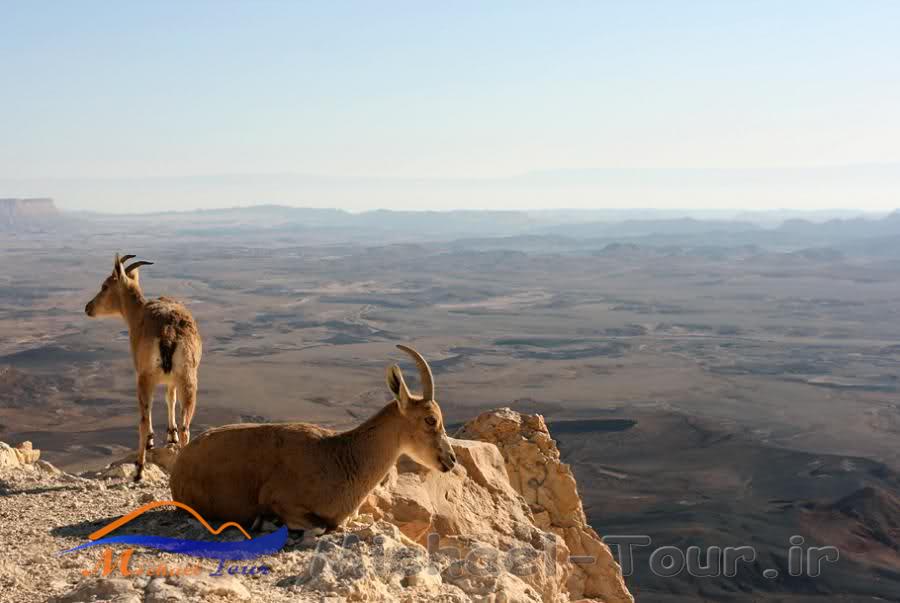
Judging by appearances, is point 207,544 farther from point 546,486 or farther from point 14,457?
point 546,486

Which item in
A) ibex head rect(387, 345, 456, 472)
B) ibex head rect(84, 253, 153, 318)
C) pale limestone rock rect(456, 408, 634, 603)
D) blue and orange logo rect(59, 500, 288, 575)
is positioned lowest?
pale limestone rock rect(456, 408, 634, 603)

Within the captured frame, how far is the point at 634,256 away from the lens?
189 metres

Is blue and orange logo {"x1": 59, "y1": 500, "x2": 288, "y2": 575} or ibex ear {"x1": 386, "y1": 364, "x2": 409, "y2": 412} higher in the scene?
ibex ear {"x1": 386, "y1": 364, "x2": 409, "y2": 412}

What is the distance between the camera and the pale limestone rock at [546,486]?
11.0 meters

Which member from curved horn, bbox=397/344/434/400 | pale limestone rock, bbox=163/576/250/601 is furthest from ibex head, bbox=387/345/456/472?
pale limestone rock, bbox=163/576/250/601

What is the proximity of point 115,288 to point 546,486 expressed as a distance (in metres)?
5.58

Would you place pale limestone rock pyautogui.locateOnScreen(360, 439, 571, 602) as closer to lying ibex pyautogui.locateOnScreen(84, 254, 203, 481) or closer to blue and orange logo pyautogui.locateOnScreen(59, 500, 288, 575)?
blue and orange logo pyautogui.locateOnScreen(59, 500, 288, 575)

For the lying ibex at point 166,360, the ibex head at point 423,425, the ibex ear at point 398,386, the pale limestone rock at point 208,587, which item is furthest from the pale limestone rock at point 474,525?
the lying ibex at point 166,360

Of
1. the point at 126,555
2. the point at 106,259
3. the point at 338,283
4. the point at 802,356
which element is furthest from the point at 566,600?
the point at 106,259

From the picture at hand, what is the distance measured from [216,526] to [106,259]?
17999 centimetres

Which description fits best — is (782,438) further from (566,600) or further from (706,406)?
(566,600)

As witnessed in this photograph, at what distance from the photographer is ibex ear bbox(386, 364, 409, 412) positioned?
6793mm

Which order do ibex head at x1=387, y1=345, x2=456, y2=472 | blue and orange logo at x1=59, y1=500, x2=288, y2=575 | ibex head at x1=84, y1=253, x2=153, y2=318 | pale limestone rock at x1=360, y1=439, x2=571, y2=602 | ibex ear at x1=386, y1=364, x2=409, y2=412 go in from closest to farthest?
blue and orange logo at x1=59, y1=500, x2=288, y2=575 < pale limestone rock at x1=360, y1=439, x2=571, y2=602 < ibex ear at x1=386, y1=364, x2=409, y2=412 < ibex head at x1=387, y1=345, x2=456, y2=472 < ibex head at x1=84, y1=253, x2=153, y2=318

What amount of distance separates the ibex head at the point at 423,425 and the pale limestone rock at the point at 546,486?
434cm
